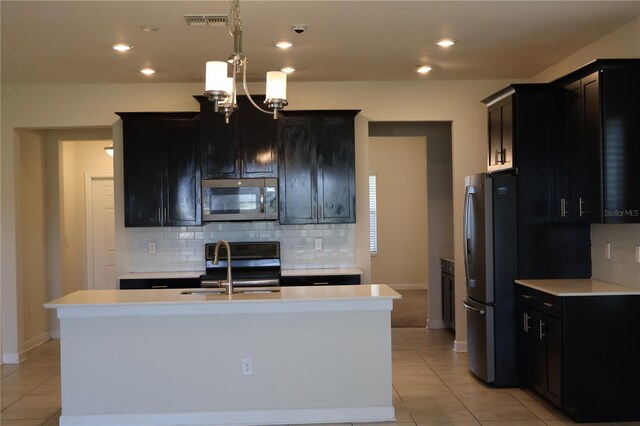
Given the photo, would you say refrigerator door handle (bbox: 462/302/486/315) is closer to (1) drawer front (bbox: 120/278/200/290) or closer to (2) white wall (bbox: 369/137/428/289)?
(1) drawer front (bbox: 120/278/200/290)

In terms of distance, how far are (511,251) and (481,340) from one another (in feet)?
2.59

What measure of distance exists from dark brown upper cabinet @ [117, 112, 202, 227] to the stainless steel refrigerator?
9.23 feet

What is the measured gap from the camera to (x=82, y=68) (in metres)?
6.02

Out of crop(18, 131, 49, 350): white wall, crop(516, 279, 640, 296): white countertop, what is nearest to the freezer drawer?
crop(516, 279, 640, 296): white countertop

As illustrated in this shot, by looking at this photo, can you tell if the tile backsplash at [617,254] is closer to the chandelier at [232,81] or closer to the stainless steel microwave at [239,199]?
the chandelier at [232,81]

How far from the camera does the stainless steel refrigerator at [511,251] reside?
17.4 ft

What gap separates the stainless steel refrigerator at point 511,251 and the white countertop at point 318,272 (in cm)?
142

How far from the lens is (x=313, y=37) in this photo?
5.06 m

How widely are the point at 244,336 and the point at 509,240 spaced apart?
230 centimetres

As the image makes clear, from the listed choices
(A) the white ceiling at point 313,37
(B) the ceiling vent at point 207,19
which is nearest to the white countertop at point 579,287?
(A) the white ceiling at point 313,37

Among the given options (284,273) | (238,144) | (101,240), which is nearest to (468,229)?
(284,273)

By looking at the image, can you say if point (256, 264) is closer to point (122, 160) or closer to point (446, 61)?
point (122, 160)

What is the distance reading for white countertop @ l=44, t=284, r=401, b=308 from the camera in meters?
4.35

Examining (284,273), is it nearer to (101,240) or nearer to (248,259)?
(248,259)
